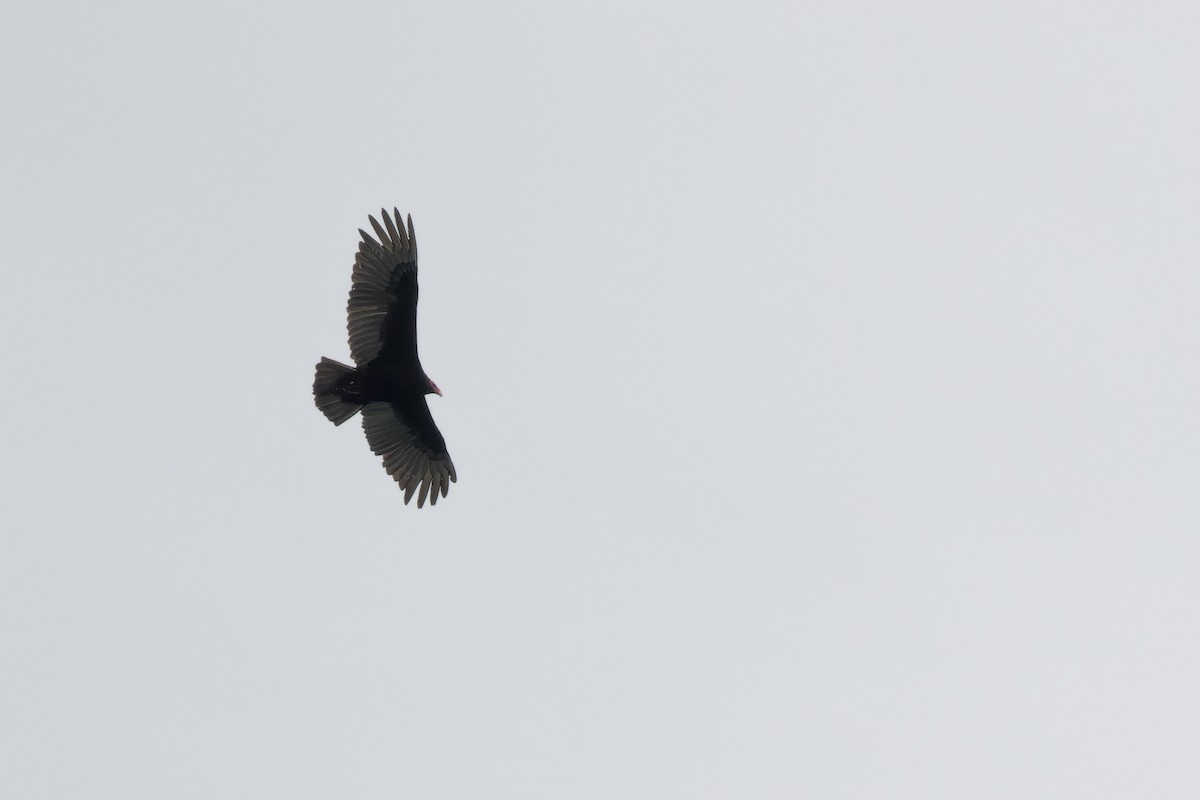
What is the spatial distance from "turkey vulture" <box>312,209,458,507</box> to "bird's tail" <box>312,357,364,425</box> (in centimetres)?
2

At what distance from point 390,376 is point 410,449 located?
66.6 inches

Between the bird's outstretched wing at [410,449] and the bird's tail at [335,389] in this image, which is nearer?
the bird's tail at [335,389]

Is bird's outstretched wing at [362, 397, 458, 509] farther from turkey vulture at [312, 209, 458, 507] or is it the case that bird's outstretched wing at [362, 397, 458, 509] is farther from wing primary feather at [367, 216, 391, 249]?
wing primary feather at [367, 216, 391, 249]

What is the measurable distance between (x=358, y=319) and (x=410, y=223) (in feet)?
5.70

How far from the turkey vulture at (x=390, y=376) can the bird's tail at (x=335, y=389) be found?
15 millimetres

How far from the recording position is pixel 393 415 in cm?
2473

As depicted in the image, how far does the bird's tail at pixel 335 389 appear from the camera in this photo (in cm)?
2366

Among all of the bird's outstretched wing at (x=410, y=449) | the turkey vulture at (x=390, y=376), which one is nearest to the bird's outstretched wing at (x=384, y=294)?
the turkey vulture at (x=390, y=376)

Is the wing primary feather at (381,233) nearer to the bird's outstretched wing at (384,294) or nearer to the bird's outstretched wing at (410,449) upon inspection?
the bird's outstretched wing at (384,294)

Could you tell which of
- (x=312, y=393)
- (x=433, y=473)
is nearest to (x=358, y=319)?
(x=312, y=393)

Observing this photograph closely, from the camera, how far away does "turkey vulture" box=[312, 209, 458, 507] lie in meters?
23.1

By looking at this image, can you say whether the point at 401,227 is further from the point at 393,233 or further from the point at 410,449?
the point at 410,449

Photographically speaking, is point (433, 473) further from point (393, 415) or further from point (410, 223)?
point (410, 223)


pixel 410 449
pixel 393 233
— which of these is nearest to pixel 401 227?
pixel 393 233
